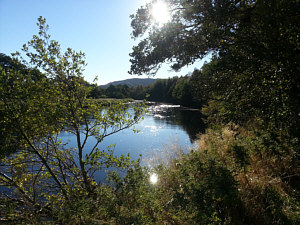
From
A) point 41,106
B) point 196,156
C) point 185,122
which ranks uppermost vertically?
point 41,106

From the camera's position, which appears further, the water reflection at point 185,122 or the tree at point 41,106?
the water reflection at point 185,122

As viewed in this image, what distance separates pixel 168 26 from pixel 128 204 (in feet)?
21.1

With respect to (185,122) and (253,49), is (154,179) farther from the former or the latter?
Result: (185,122)

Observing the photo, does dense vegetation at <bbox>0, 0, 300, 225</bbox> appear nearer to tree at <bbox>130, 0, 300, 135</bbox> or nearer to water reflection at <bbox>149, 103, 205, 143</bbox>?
tree at <bbox>130, 0, 300, 135</bbox>

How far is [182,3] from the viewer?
19.0 ft

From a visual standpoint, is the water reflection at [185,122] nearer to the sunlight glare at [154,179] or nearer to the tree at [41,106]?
the sunlight glare at [154,179]

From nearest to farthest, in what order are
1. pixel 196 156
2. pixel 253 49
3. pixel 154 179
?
pixel 253 49 < pixel 196 156 < pixel 154 179

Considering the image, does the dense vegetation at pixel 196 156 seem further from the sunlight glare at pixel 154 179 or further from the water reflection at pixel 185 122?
the water reflection at pixel 185 122

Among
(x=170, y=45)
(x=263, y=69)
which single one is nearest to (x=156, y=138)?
(x=170, y=45)

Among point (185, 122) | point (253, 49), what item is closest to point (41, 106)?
point (253, 49)

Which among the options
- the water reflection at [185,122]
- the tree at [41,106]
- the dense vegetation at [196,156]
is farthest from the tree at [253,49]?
the water reflection at [185,122]

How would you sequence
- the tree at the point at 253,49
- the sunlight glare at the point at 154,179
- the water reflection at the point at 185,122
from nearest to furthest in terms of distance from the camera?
the tree at the point at 253,49
the sunlight glare at the point at 154,179
the water reflection at the point at 185,122

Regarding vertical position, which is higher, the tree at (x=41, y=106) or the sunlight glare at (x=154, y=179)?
the tree at (x=41, y=106)

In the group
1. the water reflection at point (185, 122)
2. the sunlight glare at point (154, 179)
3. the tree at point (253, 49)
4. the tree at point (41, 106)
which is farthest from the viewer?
the water reflection at point (185, 122)
